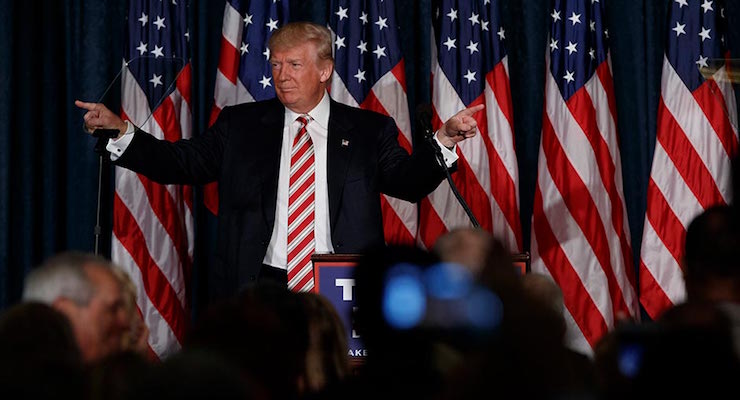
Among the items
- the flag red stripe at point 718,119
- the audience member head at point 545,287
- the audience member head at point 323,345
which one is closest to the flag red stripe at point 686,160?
the flag red stripe at point 718,119

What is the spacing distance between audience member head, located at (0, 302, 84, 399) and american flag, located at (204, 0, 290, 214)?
4682mm

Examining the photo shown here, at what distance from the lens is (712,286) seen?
2.47m

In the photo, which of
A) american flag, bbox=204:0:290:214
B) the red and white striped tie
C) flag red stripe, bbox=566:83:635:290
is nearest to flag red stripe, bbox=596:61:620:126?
flag red stripe, bbox=566:83:635:290

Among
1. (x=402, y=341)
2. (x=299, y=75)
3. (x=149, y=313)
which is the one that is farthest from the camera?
(x=149, y=313)

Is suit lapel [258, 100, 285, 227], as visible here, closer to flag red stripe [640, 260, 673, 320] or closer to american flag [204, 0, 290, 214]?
american flag [204, 0, 290, 214]

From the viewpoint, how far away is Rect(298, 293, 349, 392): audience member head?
7.87 feet

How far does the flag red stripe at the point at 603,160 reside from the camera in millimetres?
6629

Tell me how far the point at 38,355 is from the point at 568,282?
517 centimetres

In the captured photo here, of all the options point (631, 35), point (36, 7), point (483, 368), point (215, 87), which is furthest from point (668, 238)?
point (483, 368)

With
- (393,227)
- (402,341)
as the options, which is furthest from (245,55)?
(402,341)

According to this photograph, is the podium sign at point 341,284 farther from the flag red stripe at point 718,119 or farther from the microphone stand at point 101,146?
the flag red stripe at point 718,119

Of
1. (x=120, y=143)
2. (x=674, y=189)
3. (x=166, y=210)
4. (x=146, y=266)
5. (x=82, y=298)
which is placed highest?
(x=120, y=143)

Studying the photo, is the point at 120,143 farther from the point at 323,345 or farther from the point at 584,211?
the point at 584,211

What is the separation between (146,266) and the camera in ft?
20.9
